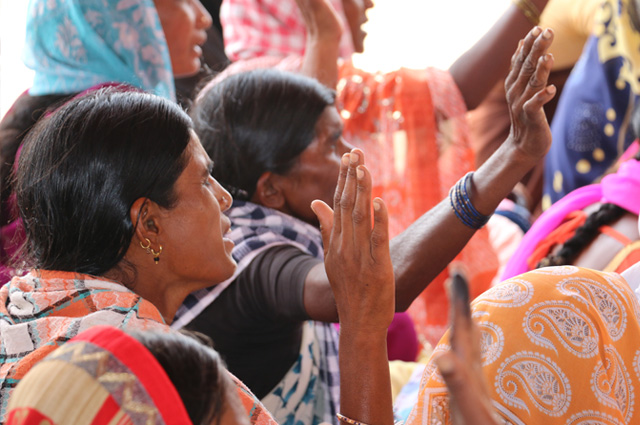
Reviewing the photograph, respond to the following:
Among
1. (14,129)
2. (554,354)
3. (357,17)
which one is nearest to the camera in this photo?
(554,354)

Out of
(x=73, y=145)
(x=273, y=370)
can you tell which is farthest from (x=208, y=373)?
(x=273, y=370)

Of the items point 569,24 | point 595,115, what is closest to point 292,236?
point 595,115

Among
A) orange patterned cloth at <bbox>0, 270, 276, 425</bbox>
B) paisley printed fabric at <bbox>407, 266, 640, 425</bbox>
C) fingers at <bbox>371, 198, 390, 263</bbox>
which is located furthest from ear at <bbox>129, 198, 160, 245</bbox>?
paisley printed fabric at <bbox>407, 266, 640, 425</bbox>

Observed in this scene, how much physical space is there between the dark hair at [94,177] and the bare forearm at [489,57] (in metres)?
1.45

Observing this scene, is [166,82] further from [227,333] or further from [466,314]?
[466,314]

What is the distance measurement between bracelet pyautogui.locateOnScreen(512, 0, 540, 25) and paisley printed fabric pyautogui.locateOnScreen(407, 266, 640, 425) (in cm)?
137

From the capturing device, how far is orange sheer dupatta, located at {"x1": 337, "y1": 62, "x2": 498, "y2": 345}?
2556 millimetres

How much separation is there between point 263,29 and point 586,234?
4.48 feet

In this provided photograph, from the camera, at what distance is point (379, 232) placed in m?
1.18

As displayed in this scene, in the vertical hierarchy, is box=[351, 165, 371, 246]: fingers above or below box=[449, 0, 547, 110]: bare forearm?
above

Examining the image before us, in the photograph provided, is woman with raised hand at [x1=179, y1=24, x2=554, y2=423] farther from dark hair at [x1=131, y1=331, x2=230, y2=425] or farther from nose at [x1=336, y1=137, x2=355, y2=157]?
dark hair at [x1=131, y1=331, x2=230, y2=425]

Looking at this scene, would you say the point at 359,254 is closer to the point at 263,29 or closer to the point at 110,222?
the point at 110,222

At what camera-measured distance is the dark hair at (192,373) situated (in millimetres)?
796

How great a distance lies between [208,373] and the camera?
0.82 m
